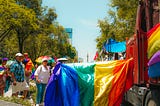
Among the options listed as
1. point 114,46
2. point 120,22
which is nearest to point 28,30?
point 120,22

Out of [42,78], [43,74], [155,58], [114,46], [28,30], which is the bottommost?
[42,78]

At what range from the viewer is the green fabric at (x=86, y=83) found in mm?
8500

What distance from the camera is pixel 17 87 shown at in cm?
1318

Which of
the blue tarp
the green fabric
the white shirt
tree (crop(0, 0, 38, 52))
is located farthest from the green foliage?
the green fabric

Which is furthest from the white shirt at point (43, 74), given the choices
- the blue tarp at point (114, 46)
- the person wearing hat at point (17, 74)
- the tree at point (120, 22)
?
the tree at point (120, 22)

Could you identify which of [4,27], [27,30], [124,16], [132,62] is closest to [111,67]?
[132,62]

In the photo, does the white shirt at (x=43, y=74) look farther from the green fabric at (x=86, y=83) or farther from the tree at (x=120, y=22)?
the tree at (x=120, y=22)

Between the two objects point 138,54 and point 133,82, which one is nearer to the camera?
point 138,54

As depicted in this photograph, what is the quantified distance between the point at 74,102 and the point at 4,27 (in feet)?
119

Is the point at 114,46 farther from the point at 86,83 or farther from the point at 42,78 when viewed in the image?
the point at 86,83

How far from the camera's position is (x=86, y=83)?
28.4 ft

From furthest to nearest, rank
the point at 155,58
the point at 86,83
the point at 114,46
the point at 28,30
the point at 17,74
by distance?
the point at 28,30 < the point at 114,46 < the point at 17,74 < the point at 86,83 < the point at 155,58

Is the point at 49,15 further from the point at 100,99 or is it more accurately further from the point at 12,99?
the point at 100,99

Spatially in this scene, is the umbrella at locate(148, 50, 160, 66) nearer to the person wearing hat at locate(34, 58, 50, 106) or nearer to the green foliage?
the person wearing hat at locate(34, 58, 50, 106)
